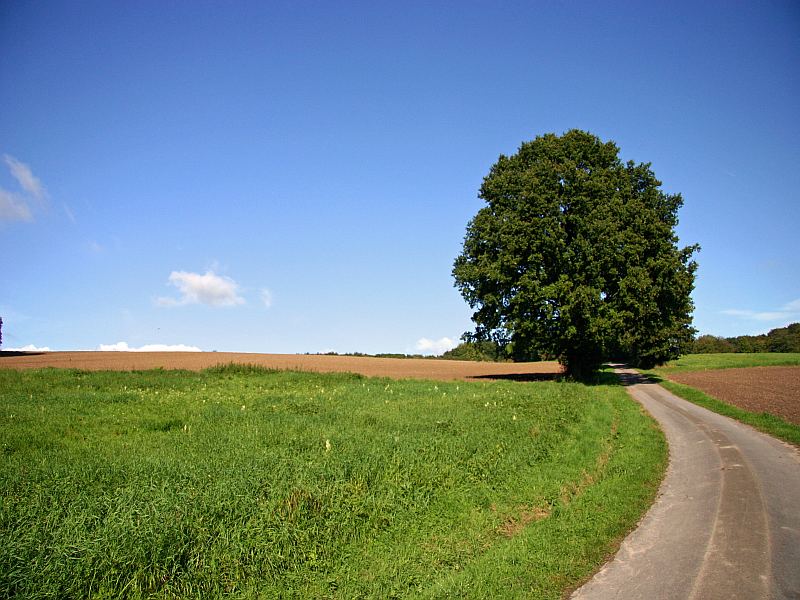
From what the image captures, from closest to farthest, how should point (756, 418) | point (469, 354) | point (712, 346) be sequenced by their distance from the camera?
point (756, 418)
point (469, 354)
point (712, 346)

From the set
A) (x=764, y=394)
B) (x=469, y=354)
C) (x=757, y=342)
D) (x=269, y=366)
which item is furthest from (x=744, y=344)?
(x=269, y=366)

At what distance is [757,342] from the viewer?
14338cm

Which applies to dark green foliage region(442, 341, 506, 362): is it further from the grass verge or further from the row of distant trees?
the grass verge

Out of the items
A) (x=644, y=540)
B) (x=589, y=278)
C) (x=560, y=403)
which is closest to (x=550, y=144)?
(x=589, y=278)

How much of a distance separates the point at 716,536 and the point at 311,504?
6.80 meters

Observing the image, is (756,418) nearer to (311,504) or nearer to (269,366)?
(311,504)

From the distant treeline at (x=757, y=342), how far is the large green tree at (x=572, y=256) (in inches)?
4602

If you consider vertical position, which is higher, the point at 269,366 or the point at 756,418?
the point at 269,366

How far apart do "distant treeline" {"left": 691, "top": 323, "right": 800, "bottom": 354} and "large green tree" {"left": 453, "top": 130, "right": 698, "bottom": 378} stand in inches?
4602

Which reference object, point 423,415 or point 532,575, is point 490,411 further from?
point 532,575

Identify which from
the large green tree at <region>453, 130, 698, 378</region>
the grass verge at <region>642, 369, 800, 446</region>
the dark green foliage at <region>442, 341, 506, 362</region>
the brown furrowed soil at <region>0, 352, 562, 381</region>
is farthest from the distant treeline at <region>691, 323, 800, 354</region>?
the grass verge at <region>642, 369, 800, 446</region>

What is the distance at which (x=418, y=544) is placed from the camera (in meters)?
7.77

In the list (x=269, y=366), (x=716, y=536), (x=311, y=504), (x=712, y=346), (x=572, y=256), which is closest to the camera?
(x=311, y=504)

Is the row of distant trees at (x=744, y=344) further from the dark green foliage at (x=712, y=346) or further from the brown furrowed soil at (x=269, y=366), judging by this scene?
the brown furrowed soil at (x=269, y=366)
